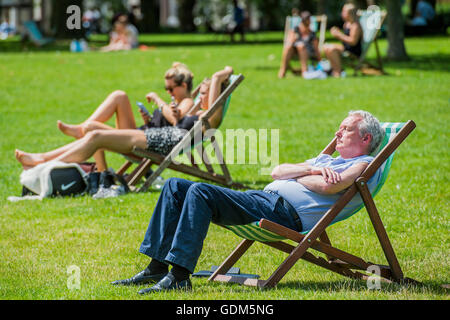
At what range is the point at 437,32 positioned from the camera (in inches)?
1212

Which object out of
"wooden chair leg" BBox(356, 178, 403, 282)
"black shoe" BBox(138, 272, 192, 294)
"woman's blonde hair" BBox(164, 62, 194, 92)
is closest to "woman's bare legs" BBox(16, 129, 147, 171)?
"woman's blonde hair" BBox(164, 62, 194, 92)

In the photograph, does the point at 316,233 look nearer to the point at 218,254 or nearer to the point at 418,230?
the point at 218,254

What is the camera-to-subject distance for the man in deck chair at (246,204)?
4453 mm

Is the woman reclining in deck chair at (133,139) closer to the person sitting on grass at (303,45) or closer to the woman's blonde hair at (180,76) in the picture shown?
the woman's blonde hair at (180,76)

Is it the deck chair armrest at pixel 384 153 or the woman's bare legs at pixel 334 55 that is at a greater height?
the deck chair armrest at pixel 384 153

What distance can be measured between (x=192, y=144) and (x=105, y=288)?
10.1 ft

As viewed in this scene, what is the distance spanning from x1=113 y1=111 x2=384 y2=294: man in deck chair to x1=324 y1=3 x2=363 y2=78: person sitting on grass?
11.0m

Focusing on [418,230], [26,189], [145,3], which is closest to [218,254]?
[418,230]

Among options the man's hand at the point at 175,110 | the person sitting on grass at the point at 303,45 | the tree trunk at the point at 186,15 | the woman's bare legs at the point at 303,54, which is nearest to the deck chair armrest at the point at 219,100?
the man's hand at the point at 175,110

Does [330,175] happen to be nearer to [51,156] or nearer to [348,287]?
[348,287]

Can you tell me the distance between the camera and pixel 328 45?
15.4 metres

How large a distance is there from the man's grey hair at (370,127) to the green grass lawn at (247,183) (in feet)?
2.86

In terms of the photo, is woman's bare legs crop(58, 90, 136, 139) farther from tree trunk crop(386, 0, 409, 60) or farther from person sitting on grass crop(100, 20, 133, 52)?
person sitting on grass crop(100, 20, 133, 52)

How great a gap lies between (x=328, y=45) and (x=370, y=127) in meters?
10.9
